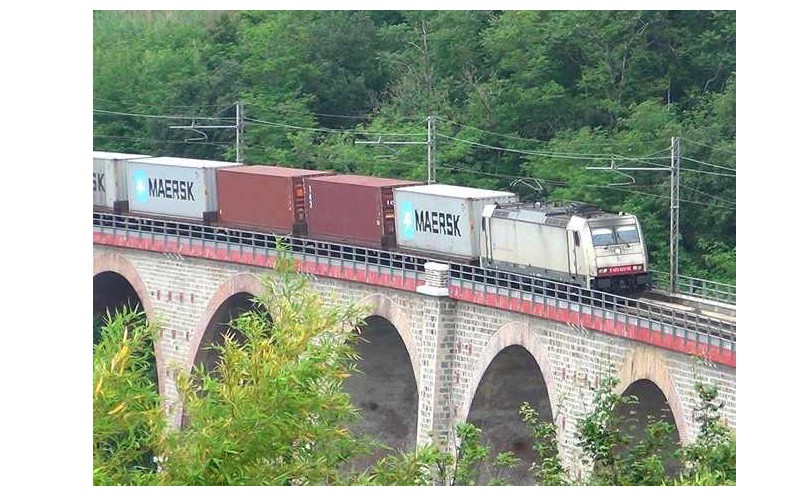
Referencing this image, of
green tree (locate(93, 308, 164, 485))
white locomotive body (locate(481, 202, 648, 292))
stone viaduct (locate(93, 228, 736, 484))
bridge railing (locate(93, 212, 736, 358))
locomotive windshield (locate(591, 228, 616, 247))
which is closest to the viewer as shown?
green tree (locate(93, 308, 164, 485))

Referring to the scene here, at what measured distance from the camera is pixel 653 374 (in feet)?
139

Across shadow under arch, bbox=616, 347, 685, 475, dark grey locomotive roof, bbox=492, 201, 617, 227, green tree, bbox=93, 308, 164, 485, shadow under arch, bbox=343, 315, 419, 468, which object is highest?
dark grey locomotive roof, bbox=492, 201, 617, 227

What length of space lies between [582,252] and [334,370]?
15.0 metres

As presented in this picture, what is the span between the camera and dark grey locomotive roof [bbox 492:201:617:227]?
156 feet

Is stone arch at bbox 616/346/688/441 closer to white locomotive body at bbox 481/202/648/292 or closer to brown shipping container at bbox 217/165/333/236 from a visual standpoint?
white locomotive body at bbox 481/202/648/292

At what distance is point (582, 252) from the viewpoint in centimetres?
4662

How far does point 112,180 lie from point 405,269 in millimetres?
17781

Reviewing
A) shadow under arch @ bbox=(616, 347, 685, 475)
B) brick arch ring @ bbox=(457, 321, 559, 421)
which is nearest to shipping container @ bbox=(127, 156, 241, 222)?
brick arch ring @ bbox=(457, 321, 559, 421)

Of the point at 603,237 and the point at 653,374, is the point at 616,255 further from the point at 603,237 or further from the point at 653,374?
the point at 653,374

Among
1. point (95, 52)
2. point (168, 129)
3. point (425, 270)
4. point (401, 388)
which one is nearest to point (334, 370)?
point (425, 270)

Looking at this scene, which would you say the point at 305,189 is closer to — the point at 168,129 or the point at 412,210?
the point at 412,210

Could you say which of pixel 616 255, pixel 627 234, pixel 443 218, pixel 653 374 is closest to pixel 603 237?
pixel 616 255

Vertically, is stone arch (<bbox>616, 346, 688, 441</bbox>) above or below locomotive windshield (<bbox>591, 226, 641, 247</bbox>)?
below

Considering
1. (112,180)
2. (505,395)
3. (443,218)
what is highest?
(112,180)
